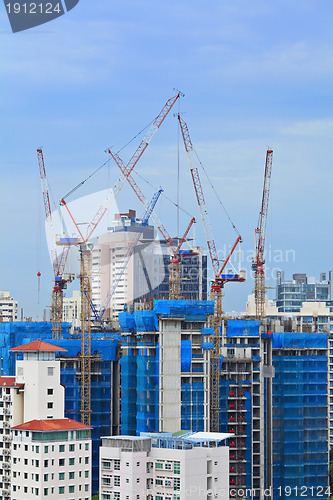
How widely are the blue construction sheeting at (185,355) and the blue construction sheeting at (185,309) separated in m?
1.72

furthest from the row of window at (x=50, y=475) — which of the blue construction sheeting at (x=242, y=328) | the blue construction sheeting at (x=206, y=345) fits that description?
the blue construction sheeting at (x=242, y=328)

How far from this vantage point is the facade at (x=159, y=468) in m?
59.8

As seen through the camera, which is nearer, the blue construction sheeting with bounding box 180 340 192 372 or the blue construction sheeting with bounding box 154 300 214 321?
the blue construction sheeting with bounding box 154 300 214 321

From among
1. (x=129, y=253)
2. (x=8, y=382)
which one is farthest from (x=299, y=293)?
(x=8, y=382)

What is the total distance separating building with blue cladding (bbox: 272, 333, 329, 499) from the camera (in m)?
82.5

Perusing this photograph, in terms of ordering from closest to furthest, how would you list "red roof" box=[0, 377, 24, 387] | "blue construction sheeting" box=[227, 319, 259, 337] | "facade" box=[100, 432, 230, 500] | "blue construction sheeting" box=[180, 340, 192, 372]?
"facade" box=[100, 432, 230, 500]
"red roof" box=[0, 377, 24, 387]
"blue construction sheeting" box=[180, 340, 192, 372]
"blue construction sheeting" box=[227, 319, 259, 337]

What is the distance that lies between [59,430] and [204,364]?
58.8 ft

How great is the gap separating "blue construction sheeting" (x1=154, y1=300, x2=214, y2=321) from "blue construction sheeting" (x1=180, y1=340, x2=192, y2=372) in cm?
172

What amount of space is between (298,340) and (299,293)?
73.5 meters

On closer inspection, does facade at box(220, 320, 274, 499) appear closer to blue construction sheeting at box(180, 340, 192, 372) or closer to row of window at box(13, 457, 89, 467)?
blue construction sheeting at box(180, 340, 192, 372)

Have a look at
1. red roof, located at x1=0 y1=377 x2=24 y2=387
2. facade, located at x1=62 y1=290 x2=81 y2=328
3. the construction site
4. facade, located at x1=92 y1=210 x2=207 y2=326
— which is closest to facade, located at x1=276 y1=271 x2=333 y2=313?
facade, located at x1=92 y1=210 x2=207 y2=326

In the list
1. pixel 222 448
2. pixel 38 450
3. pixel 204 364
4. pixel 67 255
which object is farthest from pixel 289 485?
pixel 67 255

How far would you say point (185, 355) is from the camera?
250ft

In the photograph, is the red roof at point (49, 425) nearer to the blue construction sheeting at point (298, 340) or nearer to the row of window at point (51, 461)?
the row of window at point (51, 461)
